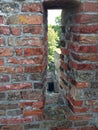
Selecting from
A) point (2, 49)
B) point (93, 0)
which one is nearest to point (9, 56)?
point (2, 49)

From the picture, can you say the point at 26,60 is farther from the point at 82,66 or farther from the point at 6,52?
the point at 82,66

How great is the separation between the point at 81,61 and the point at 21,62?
0.54m

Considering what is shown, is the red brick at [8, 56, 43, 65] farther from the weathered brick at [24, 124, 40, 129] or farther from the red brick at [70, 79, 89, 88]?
the weathered brick at [24, 124, 40, 129]

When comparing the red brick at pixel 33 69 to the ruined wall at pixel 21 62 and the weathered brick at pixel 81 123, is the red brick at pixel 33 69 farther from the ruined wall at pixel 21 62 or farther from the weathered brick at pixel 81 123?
the weathered brick at pixel 81 123

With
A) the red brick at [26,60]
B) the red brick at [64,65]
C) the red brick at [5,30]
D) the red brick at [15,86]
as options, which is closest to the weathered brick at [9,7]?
the red brick at [5,30]

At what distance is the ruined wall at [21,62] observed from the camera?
1.70 metres

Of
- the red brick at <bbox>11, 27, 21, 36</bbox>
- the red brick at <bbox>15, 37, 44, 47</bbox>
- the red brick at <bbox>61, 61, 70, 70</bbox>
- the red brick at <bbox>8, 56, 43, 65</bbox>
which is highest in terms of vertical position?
the red brick at <bbox>11, 27, 21, 36</bbox>

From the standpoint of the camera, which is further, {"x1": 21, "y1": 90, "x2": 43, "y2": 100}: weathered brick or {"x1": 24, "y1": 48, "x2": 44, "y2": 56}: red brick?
{"x1": 21, "y1": 90, "x2": 43, "y2": 100}: weathered brick

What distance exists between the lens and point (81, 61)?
73.3 inches

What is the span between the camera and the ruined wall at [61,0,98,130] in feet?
5.84

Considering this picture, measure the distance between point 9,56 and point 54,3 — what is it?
59 cm

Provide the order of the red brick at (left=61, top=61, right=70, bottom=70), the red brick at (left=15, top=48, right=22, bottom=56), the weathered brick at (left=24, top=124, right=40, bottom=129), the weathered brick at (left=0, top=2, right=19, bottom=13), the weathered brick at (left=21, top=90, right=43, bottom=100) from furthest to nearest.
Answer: the red brick at (left=61, top=61, right=70, bottom=70), the weathered brick at (left=24, top=124, right=40, bottom=129), the weathered brick at (left=21, top=90, right=43, bottom=100), the red brick at (left=15, top=48, right=22, bottom=56), the weathered brick at (left=0, top=2, right=19, bottom=13)

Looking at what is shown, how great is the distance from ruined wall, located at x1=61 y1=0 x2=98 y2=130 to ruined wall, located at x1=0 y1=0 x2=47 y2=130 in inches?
11.7

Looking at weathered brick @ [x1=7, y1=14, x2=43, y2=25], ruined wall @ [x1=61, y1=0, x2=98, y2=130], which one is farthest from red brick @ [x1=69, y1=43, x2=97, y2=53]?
weathered brick @ [x1=7, y1=14, x2=43, y2=25]
